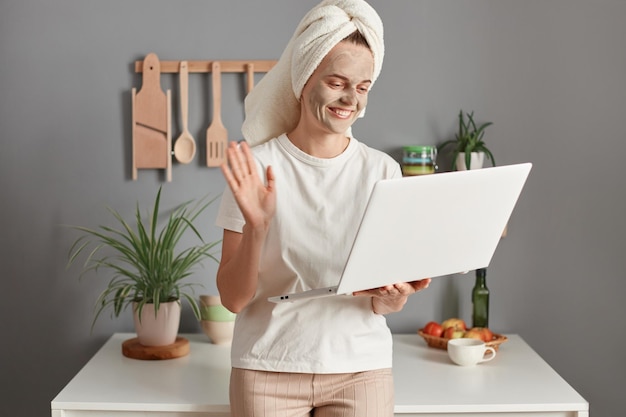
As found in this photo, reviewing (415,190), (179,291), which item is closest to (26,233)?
(179,291)

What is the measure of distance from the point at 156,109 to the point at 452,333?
1108 millimetres

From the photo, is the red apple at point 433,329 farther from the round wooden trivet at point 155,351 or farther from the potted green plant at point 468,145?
the round wooden trivet at point 155,351

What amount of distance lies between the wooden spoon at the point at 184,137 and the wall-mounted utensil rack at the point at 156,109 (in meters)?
0.02

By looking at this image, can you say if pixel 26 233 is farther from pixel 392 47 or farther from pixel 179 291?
pixel 392 47

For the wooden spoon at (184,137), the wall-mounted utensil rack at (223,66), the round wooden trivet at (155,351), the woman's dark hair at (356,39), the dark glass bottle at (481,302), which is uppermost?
the wall-mounted utensil rack at (223,66)

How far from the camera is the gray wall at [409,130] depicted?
2.63m

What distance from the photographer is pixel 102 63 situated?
2641mm

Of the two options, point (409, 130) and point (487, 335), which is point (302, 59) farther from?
point (487, 335)

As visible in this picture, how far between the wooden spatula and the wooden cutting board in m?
0.12

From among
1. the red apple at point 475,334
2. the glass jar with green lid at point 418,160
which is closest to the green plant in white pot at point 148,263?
the glass jar with green lid at point 418,160

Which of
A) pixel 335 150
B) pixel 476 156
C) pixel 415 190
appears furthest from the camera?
pixel 476 156

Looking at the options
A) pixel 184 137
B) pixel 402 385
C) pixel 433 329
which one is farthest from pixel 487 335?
pixel 184 137

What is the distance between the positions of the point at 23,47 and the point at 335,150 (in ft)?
4.37

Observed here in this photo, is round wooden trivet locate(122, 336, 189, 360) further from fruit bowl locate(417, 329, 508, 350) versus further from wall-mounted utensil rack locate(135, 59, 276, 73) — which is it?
wall-mounted utensil rack locate(135, 59, 276, 73)
